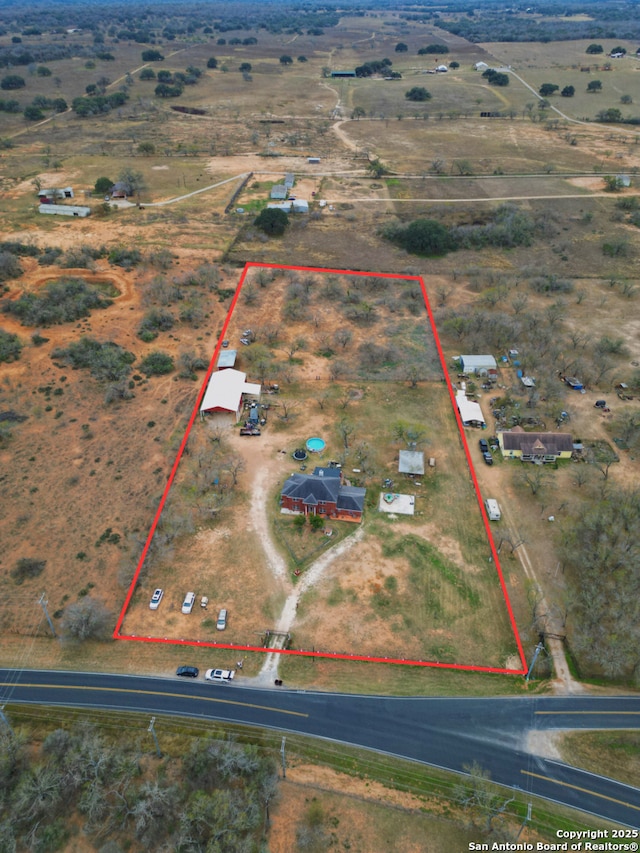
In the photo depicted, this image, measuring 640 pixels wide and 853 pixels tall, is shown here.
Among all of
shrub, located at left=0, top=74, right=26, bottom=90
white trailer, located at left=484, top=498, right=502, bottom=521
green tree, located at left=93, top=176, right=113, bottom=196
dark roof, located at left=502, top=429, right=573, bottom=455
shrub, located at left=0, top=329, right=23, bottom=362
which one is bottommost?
white trailer, located at left=484, top=498, right=502, bottom=521

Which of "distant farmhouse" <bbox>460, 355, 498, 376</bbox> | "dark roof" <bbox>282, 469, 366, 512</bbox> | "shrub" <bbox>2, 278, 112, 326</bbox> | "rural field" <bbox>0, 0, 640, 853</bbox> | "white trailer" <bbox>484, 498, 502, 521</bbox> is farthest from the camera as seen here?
"shrub" <bbox>2, 278, 112, 326</bbox>

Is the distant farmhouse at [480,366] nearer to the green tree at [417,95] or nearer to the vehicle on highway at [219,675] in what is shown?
the vehicle on highway at [219,675]

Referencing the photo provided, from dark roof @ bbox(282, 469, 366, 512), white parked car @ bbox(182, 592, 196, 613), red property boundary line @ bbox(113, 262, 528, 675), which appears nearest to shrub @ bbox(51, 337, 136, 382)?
red property boundary line @ bbox(113, 262, 528, 675)

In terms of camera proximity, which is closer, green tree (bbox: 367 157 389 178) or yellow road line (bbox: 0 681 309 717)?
yellow road line (bbox: 0 681 309 717)

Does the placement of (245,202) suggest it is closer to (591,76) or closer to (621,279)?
(621,279)

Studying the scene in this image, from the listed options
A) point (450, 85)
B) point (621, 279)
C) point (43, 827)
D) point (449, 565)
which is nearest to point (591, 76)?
point (450, 85)

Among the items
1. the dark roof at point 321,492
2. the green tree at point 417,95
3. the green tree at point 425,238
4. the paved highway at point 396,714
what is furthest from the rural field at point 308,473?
the green tree at point 417,95

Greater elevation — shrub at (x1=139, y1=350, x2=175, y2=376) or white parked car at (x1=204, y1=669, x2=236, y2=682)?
shrub at (x1=139, y1=350, x2=175, y2=376)

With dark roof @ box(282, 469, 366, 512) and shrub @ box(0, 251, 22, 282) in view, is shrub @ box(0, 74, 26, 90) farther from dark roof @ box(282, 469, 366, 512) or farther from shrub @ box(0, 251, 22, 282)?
dark roof @ box(282, 469, 366, 512)
